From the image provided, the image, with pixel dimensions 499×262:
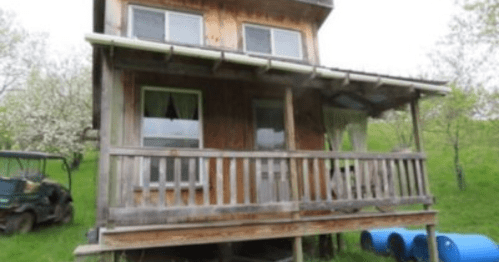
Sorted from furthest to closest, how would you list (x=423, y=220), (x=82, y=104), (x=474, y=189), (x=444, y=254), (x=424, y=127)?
(x=82, y=104), (x=424, y=127), (x=474, y=189), (x=444, y=254), (x=423, y=220)

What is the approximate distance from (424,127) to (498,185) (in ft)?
16.2

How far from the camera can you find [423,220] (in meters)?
7.01

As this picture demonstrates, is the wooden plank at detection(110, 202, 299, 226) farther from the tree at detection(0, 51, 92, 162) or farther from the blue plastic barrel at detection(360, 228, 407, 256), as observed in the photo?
the tree at detection(0, 51, 92, 162)

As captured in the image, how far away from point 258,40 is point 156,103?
3395 millimetres

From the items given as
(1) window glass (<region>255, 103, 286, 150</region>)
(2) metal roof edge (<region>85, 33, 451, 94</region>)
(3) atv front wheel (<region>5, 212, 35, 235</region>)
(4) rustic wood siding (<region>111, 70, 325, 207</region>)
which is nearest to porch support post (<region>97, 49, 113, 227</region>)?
(2) metal roof edge (<region>85, 33, 451, 94</region>)

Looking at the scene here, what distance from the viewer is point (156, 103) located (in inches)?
278

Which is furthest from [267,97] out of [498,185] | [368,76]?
[498,185]

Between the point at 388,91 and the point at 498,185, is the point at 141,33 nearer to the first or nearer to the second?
the point at 388,91

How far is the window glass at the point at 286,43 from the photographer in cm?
903

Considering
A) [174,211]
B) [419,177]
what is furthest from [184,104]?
[419,177]

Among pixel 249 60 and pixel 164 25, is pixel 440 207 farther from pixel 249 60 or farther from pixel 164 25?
pixel 164 25

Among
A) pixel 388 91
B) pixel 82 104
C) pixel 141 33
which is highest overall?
pixel 82 104

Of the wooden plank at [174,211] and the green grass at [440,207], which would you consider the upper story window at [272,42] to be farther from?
the green grass at [440,207]

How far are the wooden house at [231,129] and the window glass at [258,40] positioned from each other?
1.2 inches
